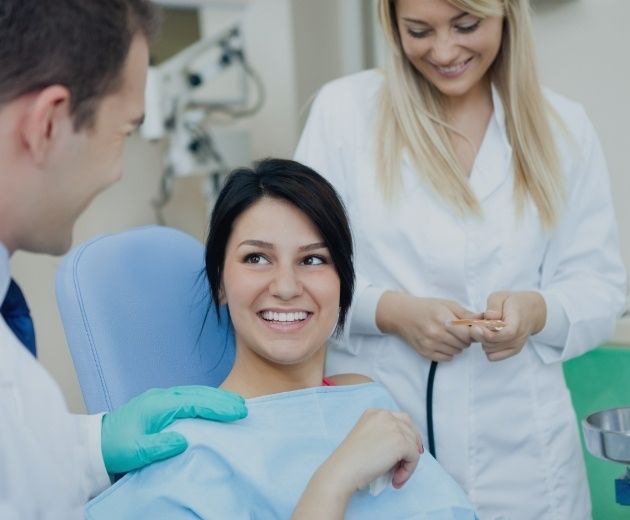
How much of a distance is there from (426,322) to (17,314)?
2.48ft

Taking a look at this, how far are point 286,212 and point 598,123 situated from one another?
123cm

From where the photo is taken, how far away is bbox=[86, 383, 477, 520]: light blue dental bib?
1.42 metres

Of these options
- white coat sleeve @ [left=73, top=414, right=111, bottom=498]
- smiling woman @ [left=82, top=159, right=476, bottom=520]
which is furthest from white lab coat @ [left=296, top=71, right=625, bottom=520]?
white coat sleeve @ [left=73, top=414, right=111, bottom=498]

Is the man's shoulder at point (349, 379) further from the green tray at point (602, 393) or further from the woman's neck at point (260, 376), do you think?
the green tray at point (602, 393)

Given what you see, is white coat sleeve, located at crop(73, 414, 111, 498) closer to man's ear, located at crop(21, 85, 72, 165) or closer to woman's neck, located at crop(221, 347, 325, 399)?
woman's neck, located at crop(221, 347, 325, 399)

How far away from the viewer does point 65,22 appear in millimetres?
1013

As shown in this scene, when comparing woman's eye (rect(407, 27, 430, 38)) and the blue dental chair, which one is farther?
woman's eye (rect(407, 27, 430, 38))

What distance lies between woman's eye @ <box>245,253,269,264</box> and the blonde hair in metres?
0.32

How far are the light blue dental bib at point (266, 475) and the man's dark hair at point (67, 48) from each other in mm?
595

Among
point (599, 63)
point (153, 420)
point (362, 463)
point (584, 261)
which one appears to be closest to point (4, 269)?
point (153, 420)

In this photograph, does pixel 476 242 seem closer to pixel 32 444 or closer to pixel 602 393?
pixel 602 393

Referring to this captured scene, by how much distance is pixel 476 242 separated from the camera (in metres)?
1.87

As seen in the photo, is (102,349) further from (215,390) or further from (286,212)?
(286,212)

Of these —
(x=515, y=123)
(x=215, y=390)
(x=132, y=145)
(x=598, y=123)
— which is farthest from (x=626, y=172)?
(x=132, y=145)
